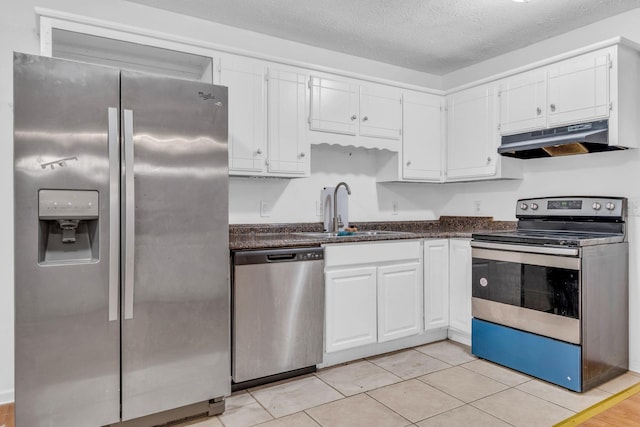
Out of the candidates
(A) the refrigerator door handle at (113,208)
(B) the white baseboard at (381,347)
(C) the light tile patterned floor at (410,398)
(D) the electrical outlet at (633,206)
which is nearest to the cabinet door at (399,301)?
(B) the white baseboard at (381,347)

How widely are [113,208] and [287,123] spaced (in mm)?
1440

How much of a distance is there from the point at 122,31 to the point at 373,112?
6.25ft

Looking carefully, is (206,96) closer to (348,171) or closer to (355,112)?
(355,112)

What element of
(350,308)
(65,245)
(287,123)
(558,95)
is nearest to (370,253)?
(350,308)

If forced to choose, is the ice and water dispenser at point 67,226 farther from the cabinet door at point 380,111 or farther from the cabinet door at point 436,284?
the cabinet door at point 436,284

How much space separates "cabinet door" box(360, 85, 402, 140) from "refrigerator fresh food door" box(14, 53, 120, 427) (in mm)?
1949

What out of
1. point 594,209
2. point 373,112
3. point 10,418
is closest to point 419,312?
point 594,209

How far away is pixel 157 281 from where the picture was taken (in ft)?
6.76

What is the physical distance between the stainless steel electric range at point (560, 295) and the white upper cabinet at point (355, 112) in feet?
3.77

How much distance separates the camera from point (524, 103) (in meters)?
3.14

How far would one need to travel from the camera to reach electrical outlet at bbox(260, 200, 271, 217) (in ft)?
10.6

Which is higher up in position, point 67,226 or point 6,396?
point 67,226

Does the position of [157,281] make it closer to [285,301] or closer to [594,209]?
[285,301]

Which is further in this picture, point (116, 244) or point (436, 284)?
point (436, 284)
